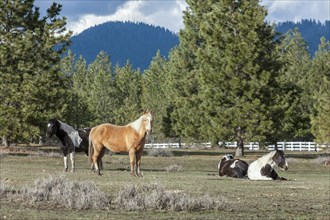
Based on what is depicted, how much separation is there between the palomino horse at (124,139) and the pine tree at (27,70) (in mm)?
23390

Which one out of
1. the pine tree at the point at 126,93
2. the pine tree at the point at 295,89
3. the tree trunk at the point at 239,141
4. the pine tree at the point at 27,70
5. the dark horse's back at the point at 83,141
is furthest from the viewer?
the pine tree at the point at 126,93

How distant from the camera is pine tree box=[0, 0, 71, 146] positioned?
45531mm

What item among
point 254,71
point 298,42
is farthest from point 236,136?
point 298,42

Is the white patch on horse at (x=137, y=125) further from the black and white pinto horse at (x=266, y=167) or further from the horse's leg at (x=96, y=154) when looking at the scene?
the black and white pinto horse at (x=266, y=167)

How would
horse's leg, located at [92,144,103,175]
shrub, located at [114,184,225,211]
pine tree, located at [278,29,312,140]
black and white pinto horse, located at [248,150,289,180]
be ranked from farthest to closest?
1. pine tree, located at [278,29,312,140]
2. black and white pinto horse, located at [248,150,289,180]
3. horse's leg, located at [92,144,103,175]
4. shrub, located at [114,184,225,211]

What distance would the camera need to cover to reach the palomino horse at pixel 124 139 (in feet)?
70.5

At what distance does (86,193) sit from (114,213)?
6.20ft

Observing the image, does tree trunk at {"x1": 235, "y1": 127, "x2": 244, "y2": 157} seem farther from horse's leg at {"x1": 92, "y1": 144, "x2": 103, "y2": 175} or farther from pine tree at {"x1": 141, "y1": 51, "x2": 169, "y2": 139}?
pine tree at {"x1": 141, "y1": 51, "x2": 169, "y2": 139}

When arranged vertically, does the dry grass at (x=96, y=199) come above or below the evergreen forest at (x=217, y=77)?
below

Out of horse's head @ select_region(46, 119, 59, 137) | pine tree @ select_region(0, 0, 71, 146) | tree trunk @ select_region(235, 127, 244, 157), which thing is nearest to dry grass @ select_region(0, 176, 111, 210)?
horse's head @ select_region(46, 119, 59, 137)

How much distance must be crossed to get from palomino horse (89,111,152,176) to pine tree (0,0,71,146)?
23.4m

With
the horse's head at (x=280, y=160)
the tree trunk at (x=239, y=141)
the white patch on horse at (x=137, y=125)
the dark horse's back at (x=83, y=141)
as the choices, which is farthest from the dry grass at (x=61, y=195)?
the tree trunk at (x=239, y=141)

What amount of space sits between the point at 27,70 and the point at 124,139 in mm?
26842

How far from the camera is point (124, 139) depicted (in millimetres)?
22219
